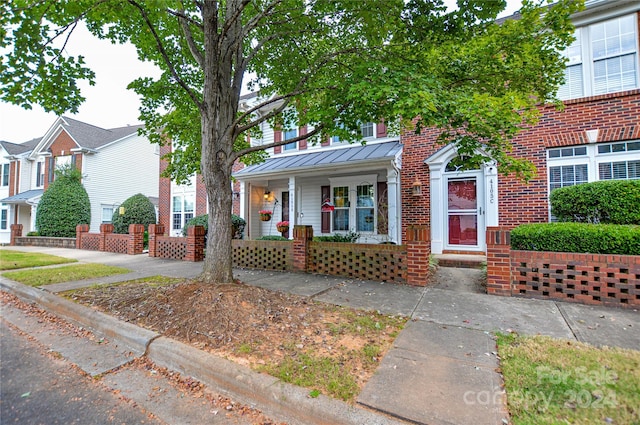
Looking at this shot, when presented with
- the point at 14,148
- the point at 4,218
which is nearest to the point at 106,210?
the point at 4,218

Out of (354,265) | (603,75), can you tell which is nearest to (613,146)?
(603,75)

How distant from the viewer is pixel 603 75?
7223 mm

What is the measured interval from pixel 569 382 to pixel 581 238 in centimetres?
375

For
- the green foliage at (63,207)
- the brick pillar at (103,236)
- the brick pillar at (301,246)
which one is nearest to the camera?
the brick pillar at (301,246)

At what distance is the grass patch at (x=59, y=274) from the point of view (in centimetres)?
604

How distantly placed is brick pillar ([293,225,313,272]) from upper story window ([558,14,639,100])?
24.5 ft

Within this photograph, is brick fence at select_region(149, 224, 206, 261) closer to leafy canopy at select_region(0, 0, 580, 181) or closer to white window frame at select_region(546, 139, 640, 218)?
leafy canopy at select_region(0, 0, 580, 181)

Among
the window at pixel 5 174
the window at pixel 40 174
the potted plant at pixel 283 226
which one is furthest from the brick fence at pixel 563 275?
the window at pixel 5 174

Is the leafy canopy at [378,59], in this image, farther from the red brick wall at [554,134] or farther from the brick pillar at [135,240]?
the brick pillar at [135,240]

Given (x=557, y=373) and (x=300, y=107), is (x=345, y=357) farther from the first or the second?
(x=300, y=107)

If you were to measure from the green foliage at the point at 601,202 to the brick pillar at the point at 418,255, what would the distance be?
3377mm

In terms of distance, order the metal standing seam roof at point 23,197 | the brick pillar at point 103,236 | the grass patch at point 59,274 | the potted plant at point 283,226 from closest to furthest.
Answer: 1. the grass patch at point 59,274
2. the potted plant at point 283,226
3. the brick pillar at point 103,236
4. the metal standing seam roof at point 23,197

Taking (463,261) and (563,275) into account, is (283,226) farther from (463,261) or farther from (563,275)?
(563,275)

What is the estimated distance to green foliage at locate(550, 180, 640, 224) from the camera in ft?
17.8
